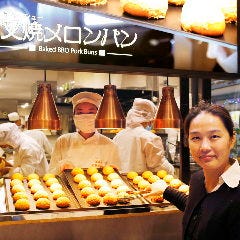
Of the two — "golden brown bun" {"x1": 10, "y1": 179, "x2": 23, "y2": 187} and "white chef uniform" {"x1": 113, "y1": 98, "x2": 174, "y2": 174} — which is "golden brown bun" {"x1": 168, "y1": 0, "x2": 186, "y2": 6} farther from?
"white chef uniform" {"x1": 113, "y1": 98, "x2": 174, "y2": 174}

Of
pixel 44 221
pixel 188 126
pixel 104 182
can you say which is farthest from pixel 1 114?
pixel 188 126

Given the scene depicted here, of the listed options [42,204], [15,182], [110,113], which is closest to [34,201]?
[42,204]

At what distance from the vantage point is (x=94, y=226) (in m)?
3.08

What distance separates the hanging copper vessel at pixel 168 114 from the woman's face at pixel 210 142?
1333 mm

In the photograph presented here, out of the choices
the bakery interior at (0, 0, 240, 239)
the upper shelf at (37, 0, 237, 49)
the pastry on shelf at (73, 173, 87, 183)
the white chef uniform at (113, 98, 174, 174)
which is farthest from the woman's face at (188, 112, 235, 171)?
the white chef uniform at (113, 98, 174, 174)

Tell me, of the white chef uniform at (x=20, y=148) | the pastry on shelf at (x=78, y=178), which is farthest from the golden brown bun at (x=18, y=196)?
the white chef uniform at (x=20, y=148)

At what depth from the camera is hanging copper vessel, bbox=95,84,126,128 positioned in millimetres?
3353

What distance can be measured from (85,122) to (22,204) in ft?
7.05

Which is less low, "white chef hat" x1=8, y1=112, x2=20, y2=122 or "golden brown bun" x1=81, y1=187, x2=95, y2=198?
"white chef hat" x1=8, y1=112, x2=20, y2=122

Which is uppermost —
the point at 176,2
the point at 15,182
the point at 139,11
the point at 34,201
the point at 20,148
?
the point at 176,2

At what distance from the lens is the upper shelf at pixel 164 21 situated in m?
2.95

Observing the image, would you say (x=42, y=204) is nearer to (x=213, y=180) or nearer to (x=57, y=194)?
(x=57, y=194)

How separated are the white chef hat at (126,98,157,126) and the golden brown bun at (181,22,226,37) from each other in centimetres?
227

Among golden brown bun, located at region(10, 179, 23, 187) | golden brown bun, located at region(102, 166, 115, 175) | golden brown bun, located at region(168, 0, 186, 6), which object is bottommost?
golden brown bun, located at region(10, 179, 23, 187)
